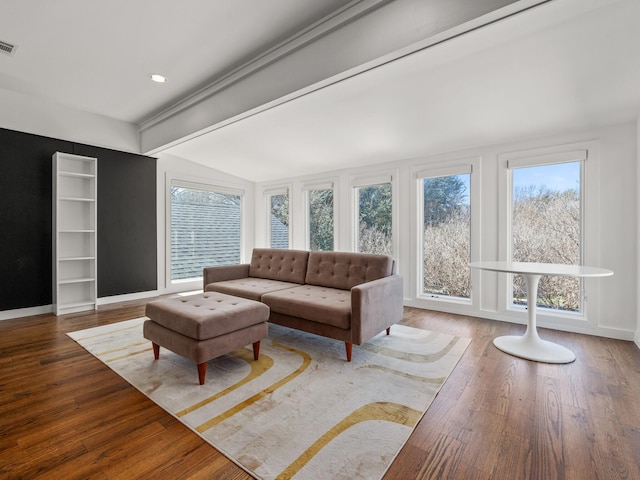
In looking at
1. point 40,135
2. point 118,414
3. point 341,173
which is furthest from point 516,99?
point 40,135

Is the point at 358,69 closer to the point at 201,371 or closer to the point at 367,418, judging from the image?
the point at 367,418

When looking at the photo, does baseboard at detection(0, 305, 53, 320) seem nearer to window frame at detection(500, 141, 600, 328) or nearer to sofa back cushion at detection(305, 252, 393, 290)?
sofa back cushion at detection(305, 252, 393, 290)

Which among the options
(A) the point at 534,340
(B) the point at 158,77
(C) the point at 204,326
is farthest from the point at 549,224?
(B) the point at 158,77

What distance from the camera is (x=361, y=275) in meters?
3.25

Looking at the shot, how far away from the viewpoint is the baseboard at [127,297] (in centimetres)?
436

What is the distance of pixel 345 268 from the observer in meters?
3.39

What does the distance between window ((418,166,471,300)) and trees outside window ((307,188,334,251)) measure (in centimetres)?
159

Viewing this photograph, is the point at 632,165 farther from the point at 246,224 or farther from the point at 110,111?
the point at 110,111

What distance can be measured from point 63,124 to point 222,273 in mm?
2842

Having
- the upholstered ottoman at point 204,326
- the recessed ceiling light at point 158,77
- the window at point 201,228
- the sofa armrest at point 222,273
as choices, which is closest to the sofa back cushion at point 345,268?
the sofa armrest at point 222,273

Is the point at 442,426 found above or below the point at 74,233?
below

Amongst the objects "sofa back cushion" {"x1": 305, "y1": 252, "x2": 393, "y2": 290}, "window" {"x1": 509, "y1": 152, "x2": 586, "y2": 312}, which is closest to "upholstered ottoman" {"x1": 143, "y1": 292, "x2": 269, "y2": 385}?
"sofa back cushion" {"x1": 305, "y1": 252, "x2": 393, "y2": 290}

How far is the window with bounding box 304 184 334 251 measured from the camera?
5215 mm

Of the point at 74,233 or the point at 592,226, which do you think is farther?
the point at 74,233
